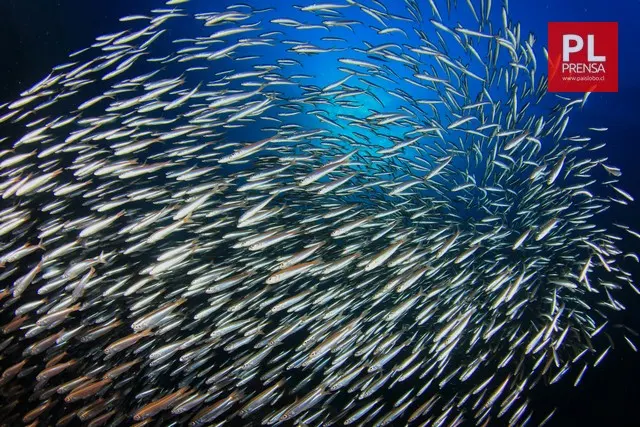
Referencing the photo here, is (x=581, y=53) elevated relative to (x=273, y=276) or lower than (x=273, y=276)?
elevated

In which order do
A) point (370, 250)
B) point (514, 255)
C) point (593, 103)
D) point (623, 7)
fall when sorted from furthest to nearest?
1. point (593, 103)
2. point (623, 7)
3. point (514, 255)
4. point (370, 250)

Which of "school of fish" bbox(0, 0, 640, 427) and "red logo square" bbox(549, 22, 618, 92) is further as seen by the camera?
"red logo square" bbox(549, 22, 618, 92)

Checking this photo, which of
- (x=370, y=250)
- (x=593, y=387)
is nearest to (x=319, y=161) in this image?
(x=370, y=250)

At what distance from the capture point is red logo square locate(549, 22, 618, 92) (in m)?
9.85

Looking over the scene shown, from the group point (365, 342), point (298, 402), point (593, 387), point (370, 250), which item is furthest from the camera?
point (593, 387)

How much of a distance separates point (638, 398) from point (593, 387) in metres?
1.22

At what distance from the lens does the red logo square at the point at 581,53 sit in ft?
32.3

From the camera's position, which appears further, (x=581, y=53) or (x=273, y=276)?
(x=581, y=53)

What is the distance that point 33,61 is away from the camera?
14.5 metres

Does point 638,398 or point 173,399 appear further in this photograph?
point 638,398

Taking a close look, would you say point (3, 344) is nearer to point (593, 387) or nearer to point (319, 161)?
point (319, 161)

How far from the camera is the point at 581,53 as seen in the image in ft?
32.6

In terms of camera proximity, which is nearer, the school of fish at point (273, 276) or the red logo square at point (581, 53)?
the school of fish at point (273, 276)

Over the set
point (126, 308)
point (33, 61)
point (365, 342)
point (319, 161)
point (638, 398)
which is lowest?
point (638, 398)
